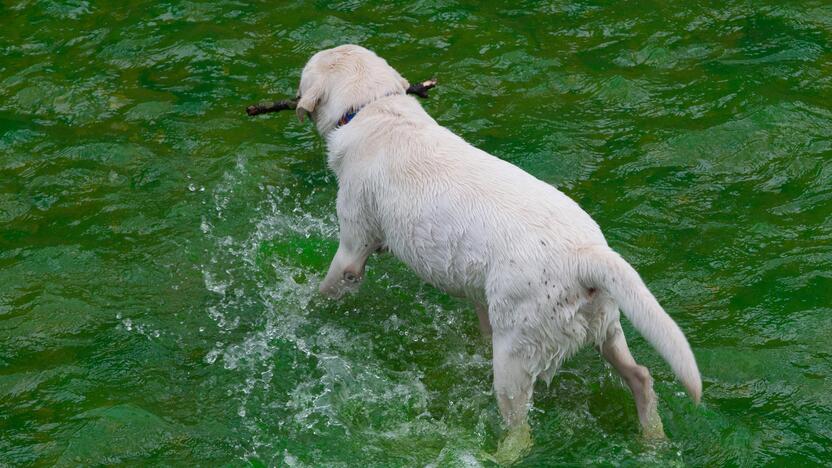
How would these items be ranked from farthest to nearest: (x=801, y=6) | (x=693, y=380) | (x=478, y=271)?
1. (x=801, y=6)
2. (x=478, y=271)
3. (x=693, y=380)

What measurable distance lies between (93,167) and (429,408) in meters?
3.55

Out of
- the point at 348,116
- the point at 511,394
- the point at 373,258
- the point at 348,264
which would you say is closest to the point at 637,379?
the point at 511,394

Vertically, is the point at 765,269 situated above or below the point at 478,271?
Result: below

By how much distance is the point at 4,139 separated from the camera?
7.80 metres

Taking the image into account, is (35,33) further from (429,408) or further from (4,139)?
(429,408)

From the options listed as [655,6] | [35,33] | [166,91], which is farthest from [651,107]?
[35,33]

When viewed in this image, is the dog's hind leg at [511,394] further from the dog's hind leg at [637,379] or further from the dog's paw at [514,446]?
the dog's hind leg at [637,379]

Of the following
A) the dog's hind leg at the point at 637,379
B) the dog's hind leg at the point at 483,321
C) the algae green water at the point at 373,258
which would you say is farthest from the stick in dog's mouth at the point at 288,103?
the dog's hind leg at the point at 637,379

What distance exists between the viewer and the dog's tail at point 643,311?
4.17m

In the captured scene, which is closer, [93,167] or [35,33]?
[93,167]

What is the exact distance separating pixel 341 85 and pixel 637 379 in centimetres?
249

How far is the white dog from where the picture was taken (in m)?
4.47

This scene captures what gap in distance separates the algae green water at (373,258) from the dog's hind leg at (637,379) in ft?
0.40

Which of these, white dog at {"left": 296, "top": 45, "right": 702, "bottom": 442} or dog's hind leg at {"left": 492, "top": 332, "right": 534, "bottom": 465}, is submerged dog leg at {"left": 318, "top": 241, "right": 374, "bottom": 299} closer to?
white dog at {"left": 296, "top": 45, "right": 702, "bottom": 442}
